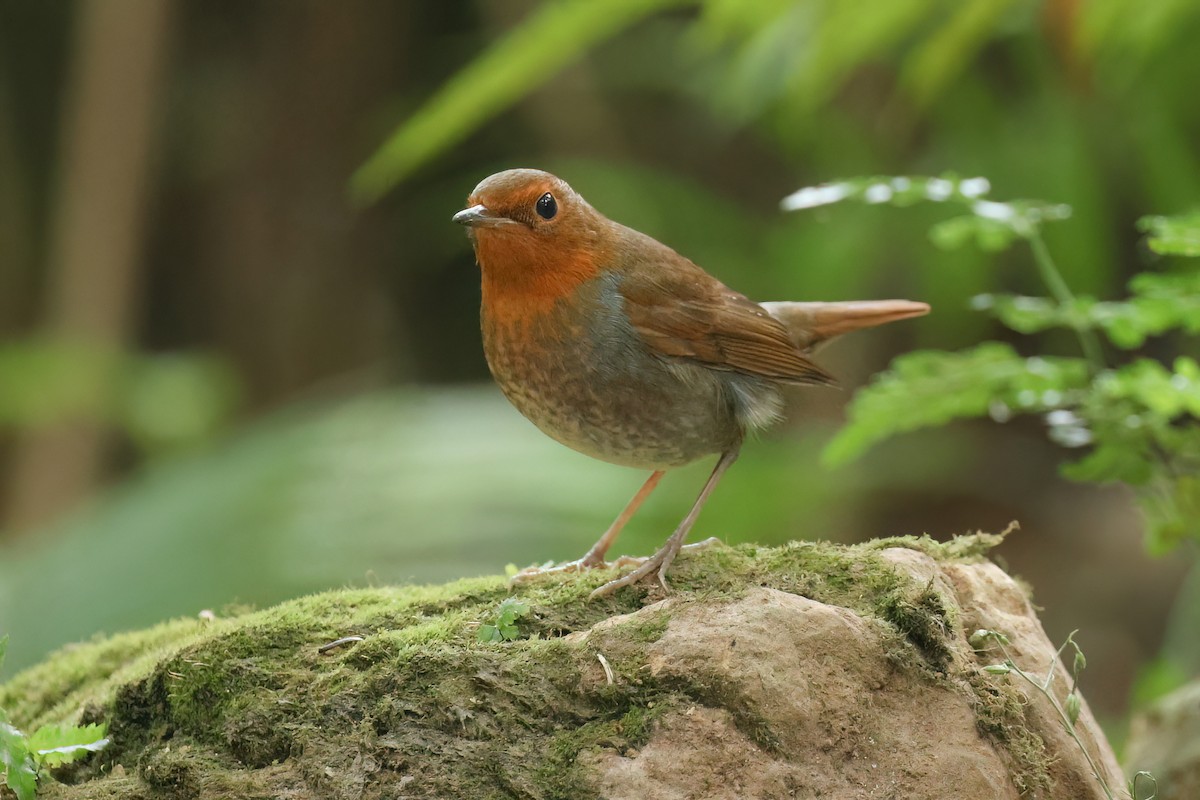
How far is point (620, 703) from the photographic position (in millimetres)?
2443

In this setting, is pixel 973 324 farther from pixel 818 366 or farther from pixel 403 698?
pixel 403 698

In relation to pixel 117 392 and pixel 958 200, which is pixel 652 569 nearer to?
pixel 958 200

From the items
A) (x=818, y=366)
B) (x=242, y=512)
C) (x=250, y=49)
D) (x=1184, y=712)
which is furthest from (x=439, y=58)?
(x=1184, y=712)

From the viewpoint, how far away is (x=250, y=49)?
9.70 m

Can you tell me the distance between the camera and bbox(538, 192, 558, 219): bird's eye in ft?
11.0

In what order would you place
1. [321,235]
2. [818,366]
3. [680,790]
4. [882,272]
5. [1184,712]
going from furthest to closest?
[321,235] < [882,272] < [818,366] < [1184,712] < [680,790]

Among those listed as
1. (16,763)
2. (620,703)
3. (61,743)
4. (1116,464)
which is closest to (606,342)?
(620,703)

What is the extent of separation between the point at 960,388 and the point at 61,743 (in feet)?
7.28

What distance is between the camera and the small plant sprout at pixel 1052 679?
8.21 feet

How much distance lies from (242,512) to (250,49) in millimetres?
5185

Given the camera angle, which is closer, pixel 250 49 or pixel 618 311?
Answer: pixel 618 311

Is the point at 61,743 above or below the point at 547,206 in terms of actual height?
below

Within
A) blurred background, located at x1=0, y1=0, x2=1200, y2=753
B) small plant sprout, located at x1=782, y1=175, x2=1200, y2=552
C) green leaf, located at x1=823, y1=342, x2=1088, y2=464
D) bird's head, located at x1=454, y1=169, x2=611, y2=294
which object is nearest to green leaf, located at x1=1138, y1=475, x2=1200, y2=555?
small plant sprout, located at x1=782, y1=175, x2=1200, y2=552

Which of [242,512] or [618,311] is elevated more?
[618,311]
